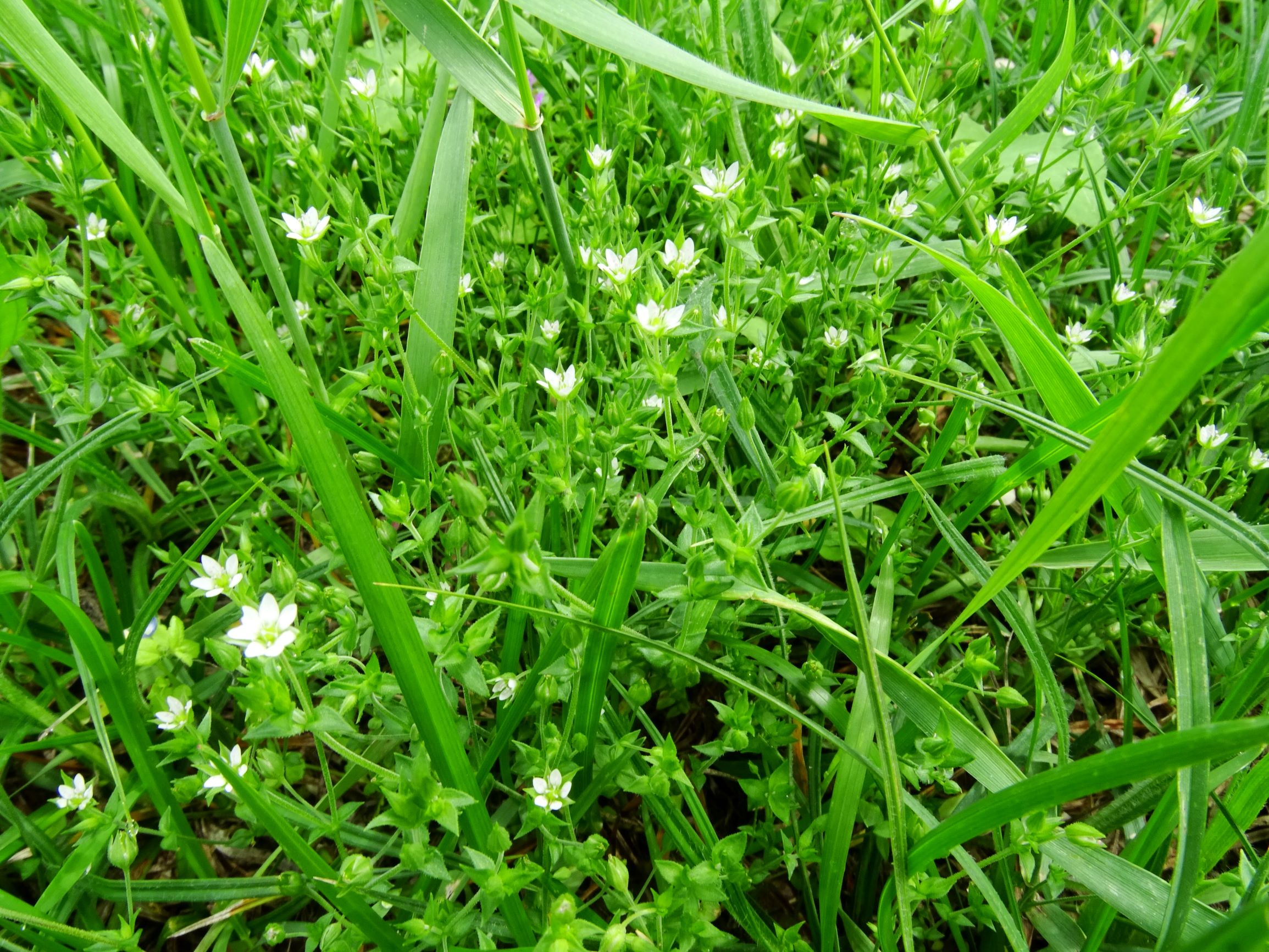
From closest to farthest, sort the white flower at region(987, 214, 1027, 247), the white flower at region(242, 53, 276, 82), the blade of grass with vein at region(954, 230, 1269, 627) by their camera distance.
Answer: the blade of grass with vein at region(954, 230, 1269, 627) → the white flower at region(987, 214, 1027, 247) → the white flower at region(242, 53, 276, 82)

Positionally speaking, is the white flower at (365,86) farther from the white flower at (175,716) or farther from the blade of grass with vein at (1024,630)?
the blade of grass with vein at (1024,630)

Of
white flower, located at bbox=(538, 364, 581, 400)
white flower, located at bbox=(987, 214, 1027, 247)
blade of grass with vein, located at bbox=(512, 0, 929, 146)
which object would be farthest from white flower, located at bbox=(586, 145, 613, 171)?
white flower, located at bbox=(987, 214, 1027, 247)

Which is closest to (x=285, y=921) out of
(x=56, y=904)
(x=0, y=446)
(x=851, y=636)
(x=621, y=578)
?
(x=56, y=904)

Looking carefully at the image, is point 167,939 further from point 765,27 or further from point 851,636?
point 765,27

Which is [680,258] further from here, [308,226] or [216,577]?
[216,577]

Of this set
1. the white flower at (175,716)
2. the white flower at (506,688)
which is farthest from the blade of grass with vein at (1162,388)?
the white flower at (175,716)

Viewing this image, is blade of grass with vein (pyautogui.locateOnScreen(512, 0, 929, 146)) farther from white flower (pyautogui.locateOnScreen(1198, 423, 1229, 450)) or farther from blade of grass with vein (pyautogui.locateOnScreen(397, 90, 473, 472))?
white flower (pyautogui.locateOnScreen(1198, 423, 1229, 450))
